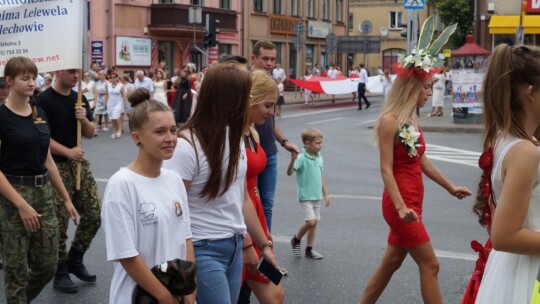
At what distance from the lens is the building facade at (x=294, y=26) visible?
4959cm

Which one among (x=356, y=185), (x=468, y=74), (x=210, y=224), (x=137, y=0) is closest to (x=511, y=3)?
(x=468, y=74)

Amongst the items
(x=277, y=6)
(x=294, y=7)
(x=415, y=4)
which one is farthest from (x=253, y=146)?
(x=294, y=7)

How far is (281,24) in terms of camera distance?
2076 inches

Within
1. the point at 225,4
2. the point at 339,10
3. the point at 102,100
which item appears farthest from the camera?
the point at 339,10

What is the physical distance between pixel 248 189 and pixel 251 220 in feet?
1.18

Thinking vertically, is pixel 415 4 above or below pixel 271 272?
above

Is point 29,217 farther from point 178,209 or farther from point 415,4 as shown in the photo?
point 415,4

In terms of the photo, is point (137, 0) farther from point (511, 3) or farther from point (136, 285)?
point (136, 285)

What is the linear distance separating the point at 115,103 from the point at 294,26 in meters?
25.8

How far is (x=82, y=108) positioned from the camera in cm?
655

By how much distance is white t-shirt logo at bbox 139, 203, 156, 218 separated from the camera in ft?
12.1

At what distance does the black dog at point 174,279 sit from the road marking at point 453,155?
12328 millimetres

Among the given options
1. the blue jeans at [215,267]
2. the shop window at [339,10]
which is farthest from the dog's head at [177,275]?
the shop window at [339,10]

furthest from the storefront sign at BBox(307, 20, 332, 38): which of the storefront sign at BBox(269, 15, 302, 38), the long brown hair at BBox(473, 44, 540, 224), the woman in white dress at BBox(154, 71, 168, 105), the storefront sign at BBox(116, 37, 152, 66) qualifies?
the long brown hair at BBox(473, 44, 540, 224)
